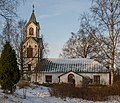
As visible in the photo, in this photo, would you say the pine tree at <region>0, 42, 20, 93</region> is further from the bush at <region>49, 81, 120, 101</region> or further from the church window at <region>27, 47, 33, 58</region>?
the church window at <region>27, 47, 33, 58</region>

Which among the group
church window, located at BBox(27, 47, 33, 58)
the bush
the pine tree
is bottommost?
the bush

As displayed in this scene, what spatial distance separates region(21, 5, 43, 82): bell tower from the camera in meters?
56.1

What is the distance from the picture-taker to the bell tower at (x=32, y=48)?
184ft

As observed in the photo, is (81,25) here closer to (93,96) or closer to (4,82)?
(93,96)

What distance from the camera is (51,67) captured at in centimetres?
5625

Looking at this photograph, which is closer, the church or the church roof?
the church

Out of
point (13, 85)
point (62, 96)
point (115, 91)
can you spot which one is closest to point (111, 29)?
point (115, 91)

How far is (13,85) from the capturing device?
16953 millimetres

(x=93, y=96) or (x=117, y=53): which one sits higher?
(x=117, y=53)

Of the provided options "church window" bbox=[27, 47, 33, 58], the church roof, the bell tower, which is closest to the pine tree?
the church roof

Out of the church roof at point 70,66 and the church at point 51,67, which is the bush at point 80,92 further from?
the church roof at point 70,66

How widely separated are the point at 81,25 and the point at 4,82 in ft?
52.1

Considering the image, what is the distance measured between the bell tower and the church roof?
1.38 m

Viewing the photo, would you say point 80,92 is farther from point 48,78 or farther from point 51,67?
point 51,67
